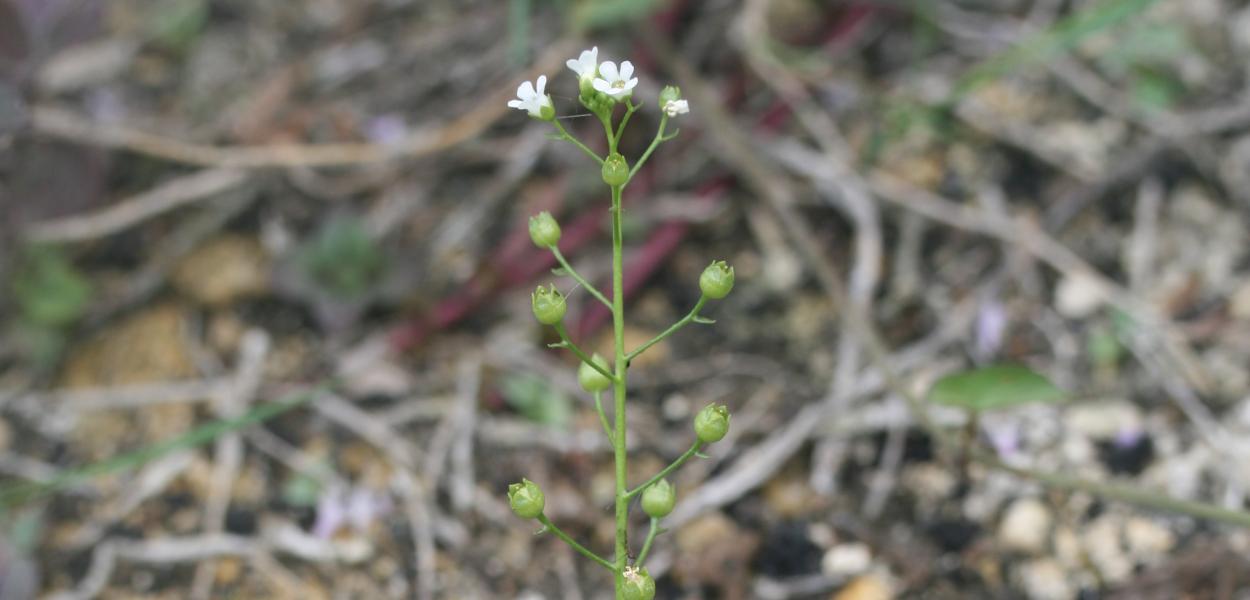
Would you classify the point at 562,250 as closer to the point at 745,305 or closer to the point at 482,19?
the point at 745,305

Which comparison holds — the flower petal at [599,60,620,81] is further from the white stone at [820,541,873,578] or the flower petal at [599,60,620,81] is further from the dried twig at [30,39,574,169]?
the dried twig at [30,39,574,169]

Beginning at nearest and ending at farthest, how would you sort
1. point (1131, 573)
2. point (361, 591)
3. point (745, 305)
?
point (1131, 573), point (361, 591), point (745, 305)

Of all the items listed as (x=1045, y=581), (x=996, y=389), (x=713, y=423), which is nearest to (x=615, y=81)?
(x=713, y=423)

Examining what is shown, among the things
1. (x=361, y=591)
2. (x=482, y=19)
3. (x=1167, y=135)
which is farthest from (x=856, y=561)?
(x=482, y=19)

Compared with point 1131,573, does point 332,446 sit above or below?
above

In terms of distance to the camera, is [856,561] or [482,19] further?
[482,19]

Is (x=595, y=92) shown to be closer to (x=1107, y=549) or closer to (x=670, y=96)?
(x=670, y=96)
